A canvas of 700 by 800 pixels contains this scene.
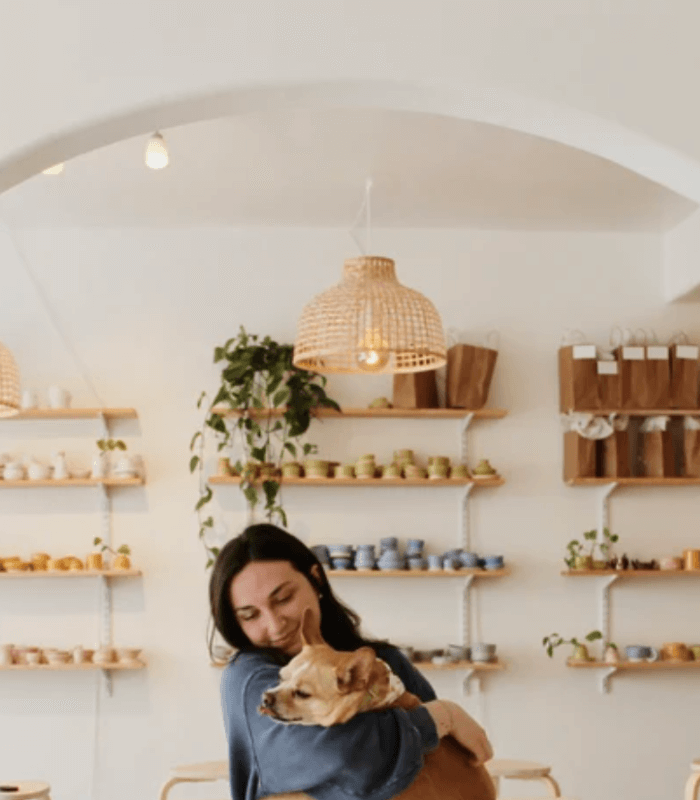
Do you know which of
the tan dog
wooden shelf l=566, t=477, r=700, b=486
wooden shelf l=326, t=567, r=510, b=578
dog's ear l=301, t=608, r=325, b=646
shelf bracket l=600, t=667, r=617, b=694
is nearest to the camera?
the tan dog

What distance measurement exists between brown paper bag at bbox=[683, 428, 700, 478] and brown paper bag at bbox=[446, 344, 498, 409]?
0.94 m

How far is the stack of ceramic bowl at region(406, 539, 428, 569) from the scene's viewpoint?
582 centimetres

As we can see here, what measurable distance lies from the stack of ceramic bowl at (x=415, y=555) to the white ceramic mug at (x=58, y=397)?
1.65m

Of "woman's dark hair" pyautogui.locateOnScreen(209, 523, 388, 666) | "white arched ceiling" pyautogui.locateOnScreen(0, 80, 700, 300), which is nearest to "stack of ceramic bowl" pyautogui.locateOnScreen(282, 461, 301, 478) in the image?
"white arched ceiling" pyautogui.locateOnScreen(0, 80, 700, 300)

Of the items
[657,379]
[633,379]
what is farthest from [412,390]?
[657,379]

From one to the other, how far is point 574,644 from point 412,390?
1.34 metres

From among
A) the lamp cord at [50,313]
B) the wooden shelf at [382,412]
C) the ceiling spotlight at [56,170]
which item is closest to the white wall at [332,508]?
the lamp cord at [50,313]

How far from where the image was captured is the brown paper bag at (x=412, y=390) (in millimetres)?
5930

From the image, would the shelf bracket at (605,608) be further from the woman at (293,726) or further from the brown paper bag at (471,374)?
the woman at (293,726)

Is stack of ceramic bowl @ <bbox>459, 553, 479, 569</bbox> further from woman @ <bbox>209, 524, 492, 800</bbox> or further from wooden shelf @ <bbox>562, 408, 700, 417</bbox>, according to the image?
woman @ <bbox>209, 524, 492, 800</bbox>

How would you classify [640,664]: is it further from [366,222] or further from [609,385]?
[366,222]

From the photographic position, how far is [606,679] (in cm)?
599

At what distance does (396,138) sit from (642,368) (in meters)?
1.75

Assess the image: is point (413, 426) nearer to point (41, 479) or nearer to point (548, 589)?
point (548, 589)
